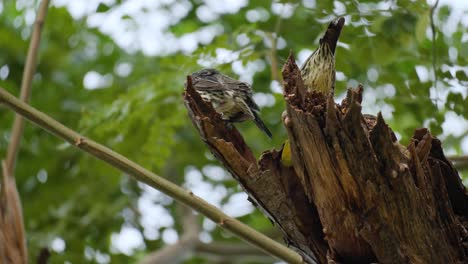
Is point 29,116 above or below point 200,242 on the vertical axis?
below

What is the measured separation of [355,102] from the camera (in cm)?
255

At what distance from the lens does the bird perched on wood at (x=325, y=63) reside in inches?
147

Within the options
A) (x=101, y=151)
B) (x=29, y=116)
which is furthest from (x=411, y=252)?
(x=29, y=116)

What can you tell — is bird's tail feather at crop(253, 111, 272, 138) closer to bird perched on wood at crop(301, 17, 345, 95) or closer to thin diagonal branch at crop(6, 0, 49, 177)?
bird perched on wood at crop(301, 17, 345, 95)

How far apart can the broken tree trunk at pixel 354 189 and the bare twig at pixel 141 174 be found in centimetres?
21

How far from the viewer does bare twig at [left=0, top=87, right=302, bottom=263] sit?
9.52ft

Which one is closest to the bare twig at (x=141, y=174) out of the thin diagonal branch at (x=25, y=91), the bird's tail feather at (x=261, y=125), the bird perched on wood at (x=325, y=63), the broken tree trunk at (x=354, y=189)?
the broken tree trunk at (x=354, y=189)

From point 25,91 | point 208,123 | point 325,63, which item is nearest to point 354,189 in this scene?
point 208,123

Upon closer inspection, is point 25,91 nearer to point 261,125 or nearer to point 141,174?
point 141,174

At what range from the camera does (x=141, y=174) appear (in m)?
2.92

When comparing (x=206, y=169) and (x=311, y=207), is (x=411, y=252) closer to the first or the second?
(x=311, y=207)

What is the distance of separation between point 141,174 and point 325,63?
4.13 ft

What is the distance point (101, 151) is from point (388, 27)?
5.64 ft

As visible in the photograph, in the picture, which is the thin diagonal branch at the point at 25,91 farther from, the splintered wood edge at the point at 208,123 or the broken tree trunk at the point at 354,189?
the broken tree trunk at the point at 354,189
